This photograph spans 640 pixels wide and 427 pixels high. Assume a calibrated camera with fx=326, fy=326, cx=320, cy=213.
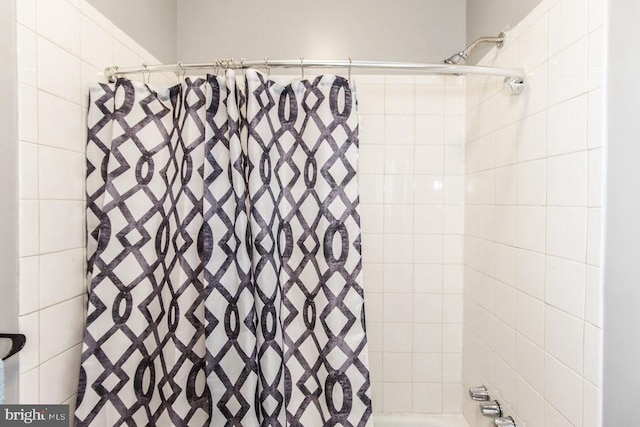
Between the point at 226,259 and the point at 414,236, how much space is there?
991mm

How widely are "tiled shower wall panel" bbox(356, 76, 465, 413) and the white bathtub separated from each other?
1.2 inches

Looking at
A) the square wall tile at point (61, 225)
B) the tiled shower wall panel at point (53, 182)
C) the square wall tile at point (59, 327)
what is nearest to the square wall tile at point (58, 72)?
the tiled shower wall panel at point (53, 182)

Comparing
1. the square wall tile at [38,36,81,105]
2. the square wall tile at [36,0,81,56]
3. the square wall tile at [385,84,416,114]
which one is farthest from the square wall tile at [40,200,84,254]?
the square wall tile at [385,84,416,114]

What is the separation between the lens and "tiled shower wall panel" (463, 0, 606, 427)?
31.7 inches

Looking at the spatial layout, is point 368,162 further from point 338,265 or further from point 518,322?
point 518,322

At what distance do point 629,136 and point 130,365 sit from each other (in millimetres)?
1493

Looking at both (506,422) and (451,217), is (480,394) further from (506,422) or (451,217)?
(451,217)

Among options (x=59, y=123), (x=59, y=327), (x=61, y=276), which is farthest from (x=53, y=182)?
(x=59, y=327)

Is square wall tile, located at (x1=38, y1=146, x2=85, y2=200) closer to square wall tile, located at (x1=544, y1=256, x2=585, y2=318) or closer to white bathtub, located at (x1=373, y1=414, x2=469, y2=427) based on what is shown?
square wall tile, located at (x1=544, y1=256, x2=585, y2=318)

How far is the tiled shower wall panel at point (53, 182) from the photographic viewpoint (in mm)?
854

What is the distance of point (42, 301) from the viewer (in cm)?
90

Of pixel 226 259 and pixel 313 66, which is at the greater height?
pixel 313 66

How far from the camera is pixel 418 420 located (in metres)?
1.60

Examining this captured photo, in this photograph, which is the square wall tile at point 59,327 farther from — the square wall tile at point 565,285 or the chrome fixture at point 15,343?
the square wall tile at point 565,285
